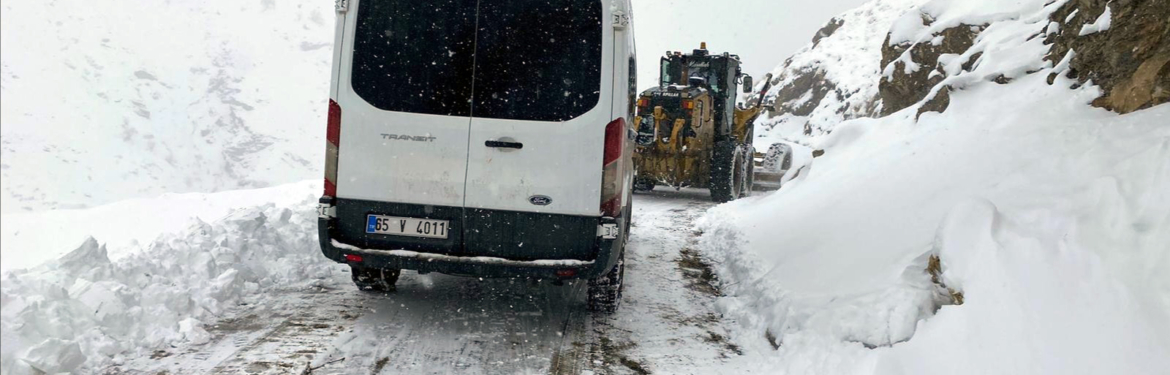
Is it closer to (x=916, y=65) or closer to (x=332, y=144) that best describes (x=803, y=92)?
(x=916, y=65)

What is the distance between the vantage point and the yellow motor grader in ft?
42.4

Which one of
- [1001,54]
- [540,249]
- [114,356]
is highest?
[1001,54]

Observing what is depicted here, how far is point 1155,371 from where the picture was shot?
3.15 metres

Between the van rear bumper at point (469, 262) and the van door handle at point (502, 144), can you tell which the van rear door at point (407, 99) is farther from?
the van rear bumper at point (469, 262)

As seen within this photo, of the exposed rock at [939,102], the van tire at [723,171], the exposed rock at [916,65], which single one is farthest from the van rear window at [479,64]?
the van tire at [723,171]

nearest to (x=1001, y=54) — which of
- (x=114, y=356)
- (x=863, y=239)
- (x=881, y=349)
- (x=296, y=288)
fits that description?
(x=863, y=239)

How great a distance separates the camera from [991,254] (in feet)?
13.5

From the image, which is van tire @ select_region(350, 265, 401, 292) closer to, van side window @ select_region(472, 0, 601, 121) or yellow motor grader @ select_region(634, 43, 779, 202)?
van side window @ select_region(472, 0, 601, 121)

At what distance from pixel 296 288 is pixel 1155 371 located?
5.00 metres

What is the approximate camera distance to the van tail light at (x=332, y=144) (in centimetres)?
458

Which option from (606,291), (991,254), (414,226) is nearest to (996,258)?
(991,254)

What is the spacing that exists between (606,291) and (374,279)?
1.64m

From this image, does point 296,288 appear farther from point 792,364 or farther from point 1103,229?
point 1103,229

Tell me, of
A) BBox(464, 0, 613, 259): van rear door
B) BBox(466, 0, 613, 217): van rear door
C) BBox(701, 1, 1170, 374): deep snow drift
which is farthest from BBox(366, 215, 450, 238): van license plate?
BBox(701, 1, 1170, 374): deep snow drift
